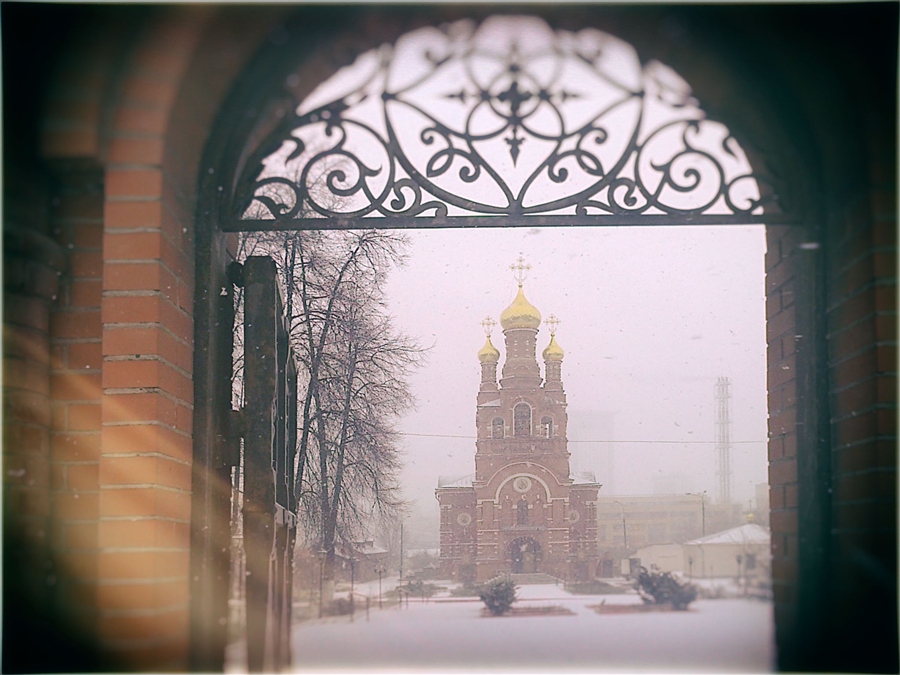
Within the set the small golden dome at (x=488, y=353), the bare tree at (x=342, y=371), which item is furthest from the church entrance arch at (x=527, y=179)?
the small golden dome at (x=488, y=353)

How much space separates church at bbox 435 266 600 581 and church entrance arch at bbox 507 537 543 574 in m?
0.04

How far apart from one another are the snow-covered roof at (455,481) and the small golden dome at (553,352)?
Answer: 6163 millimetres

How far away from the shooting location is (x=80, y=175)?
106 inches

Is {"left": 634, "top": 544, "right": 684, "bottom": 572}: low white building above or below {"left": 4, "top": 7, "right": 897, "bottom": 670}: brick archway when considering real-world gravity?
below

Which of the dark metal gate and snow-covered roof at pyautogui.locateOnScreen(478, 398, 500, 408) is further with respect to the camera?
snow-covered roof at pyautogui.locateOnScreen(478, 398, 500, 408)

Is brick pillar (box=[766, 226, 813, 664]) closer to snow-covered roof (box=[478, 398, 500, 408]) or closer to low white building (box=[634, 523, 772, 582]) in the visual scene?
low white building (box=[634, 523, 772, 582])

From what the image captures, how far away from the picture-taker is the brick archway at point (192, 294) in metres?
2.59

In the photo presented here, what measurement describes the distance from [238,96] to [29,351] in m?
0.94

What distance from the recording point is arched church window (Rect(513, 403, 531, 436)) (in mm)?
44219

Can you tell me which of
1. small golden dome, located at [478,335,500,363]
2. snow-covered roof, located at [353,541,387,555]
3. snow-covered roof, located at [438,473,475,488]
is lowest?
snow-covered roof, located at [353,541,387,555]

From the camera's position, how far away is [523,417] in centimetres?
4422

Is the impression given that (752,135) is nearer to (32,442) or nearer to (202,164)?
(202,164)

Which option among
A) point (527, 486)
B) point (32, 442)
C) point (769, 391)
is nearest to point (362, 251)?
point (769, 391)

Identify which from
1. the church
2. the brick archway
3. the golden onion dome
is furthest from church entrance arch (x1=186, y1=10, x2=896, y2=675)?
the church
